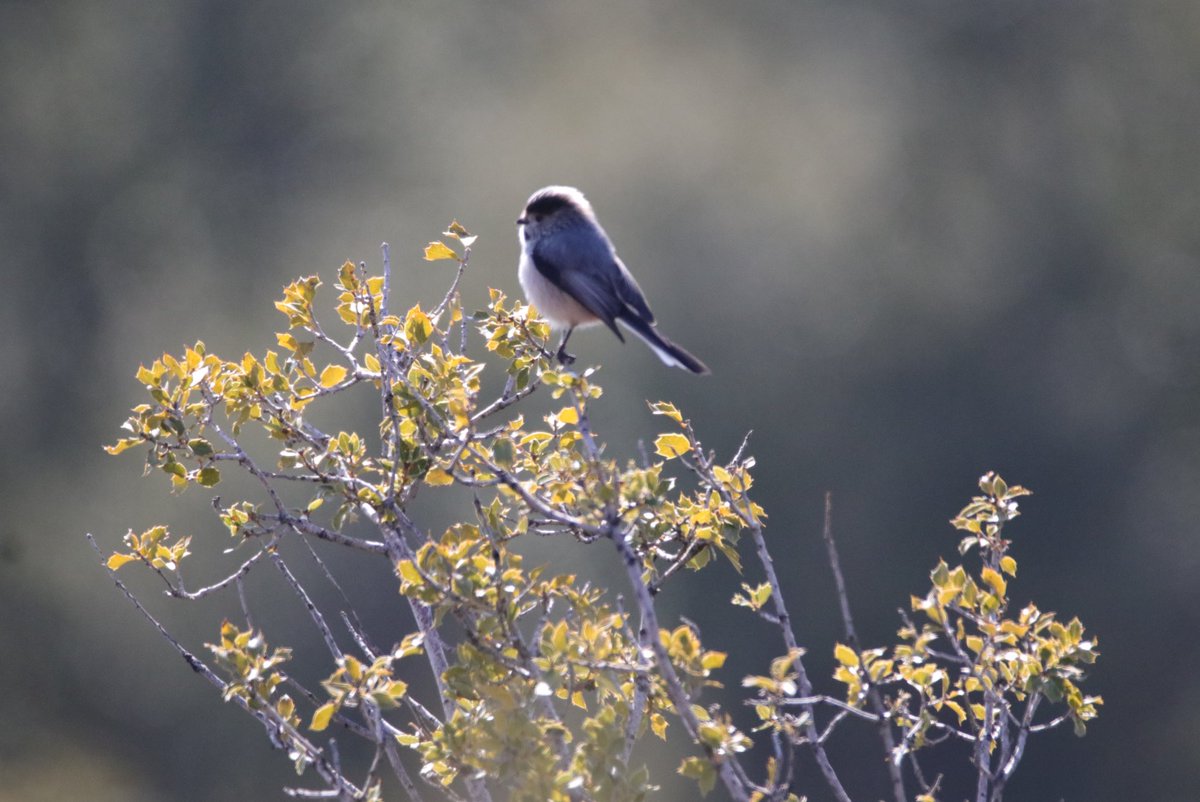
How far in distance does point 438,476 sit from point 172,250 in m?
22.9

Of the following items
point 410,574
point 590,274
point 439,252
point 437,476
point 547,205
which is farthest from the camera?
point 547,205

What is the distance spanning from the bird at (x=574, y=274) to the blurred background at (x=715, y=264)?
1002 centimetres

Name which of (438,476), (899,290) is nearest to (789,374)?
(899,290)

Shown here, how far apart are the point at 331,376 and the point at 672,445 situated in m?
0.97

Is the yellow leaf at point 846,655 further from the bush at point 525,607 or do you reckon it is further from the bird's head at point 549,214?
the bird's head at point 549,214

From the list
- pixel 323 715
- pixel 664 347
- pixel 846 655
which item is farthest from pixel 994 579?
pixel 664 347

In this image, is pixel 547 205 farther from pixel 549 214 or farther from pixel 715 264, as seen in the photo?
pixel 715 264

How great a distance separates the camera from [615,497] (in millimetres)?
2734

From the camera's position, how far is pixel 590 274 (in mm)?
5754

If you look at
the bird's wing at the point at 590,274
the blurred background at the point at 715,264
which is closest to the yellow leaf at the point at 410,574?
the bird's wing at the point at 590,274

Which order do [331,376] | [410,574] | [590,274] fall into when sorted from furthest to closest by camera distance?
[590,274], [331,376], [410,574]

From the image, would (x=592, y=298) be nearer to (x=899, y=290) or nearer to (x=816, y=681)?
(x=816, y=681)

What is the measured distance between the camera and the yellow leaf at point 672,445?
3.21 meters

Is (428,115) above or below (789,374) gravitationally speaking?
above
